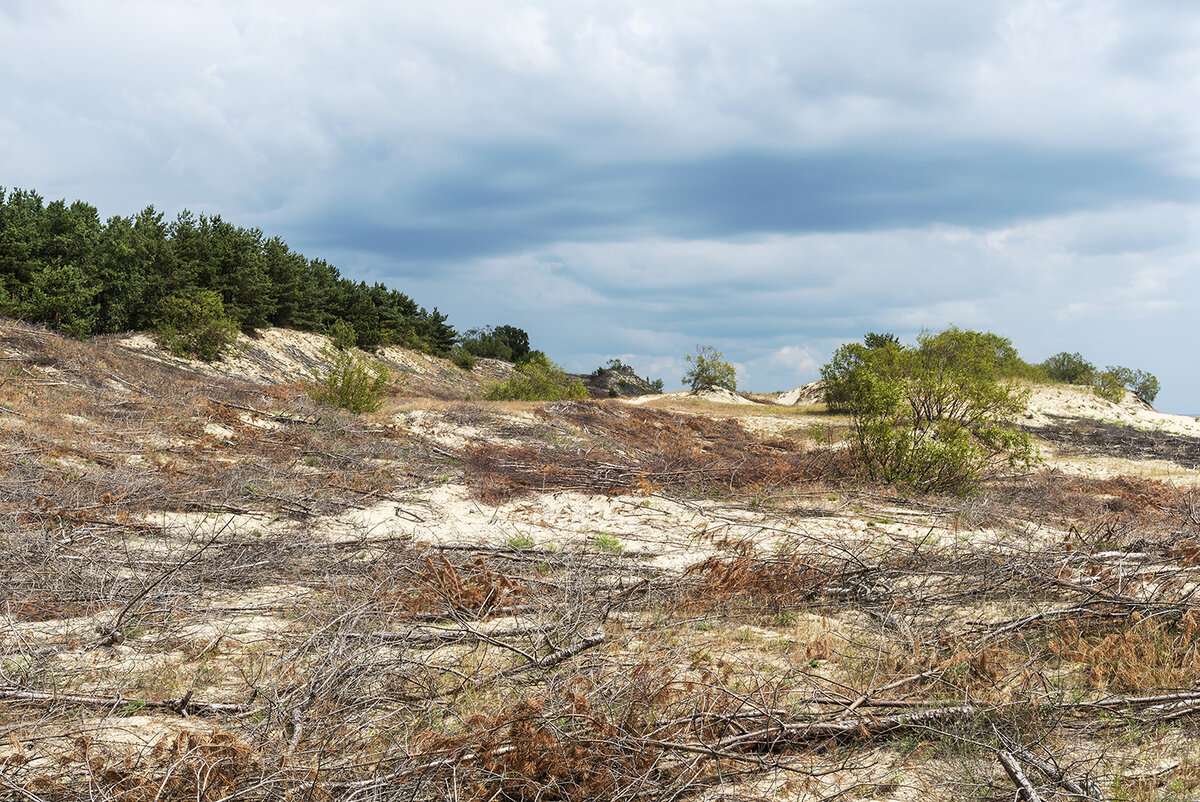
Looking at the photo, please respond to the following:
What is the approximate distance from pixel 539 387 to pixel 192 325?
13520mm

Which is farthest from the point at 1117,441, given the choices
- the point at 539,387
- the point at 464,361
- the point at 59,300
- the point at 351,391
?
the point at 464,361

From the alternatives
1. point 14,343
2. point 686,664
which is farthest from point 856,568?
point 14,343

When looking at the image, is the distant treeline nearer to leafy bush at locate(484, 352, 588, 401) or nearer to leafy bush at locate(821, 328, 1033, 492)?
leafy bush at locate(484, 352, 588, 401)

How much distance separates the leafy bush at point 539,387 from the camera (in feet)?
92.1

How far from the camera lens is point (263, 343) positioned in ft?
113

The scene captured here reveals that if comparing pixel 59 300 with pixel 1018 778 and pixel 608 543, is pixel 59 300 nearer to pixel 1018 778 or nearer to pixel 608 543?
pixel 608 543

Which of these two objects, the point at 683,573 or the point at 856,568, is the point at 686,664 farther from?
the point at 856,568

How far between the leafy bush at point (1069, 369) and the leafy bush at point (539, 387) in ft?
129

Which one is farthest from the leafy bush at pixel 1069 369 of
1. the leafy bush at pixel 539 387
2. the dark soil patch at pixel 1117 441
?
the leafy bush at pixel 539 387

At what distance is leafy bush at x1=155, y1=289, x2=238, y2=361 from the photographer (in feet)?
88.7

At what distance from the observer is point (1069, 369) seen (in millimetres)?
51781

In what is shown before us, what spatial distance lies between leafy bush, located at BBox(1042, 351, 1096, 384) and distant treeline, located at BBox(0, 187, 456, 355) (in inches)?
1876

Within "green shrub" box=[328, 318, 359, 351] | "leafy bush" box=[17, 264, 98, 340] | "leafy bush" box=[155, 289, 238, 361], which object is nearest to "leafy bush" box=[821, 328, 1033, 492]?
"leafy bush" box=[17, 264, 98, 340]

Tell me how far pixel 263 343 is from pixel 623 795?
3573 centimetres
